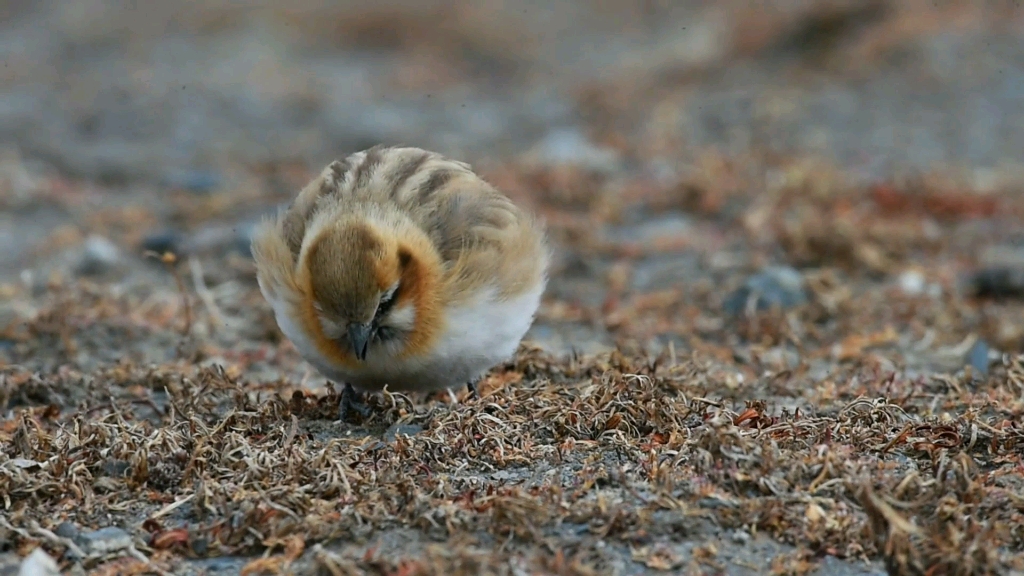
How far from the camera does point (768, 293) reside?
804 cm

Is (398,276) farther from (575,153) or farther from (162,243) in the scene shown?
(575,153)

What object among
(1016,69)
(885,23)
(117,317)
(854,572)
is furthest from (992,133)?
(854,572)

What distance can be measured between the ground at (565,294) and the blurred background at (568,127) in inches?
1.9

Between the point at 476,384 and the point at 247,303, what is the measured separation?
8.46 ft

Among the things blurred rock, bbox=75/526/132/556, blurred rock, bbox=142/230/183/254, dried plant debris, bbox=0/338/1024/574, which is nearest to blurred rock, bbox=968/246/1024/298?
dried plant debris, bbox=0/338/1024/574

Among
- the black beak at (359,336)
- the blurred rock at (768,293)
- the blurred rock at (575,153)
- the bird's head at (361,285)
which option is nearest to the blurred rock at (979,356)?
the blurred rock at (768,293)

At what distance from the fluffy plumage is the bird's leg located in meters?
0.07

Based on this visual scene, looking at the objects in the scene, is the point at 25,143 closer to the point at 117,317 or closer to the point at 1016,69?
the point at 117,317

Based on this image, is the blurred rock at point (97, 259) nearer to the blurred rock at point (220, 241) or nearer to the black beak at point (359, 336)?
the blurred rock at point (220, 241)

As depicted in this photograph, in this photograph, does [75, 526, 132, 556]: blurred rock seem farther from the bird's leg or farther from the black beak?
the bird's leg

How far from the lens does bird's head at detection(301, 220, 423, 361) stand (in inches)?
195

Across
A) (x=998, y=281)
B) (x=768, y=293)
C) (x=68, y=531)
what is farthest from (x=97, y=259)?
(x=998, y=281)

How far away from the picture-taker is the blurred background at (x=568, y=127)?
9.20 meters

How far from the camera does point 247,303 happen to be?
7973 millimetres
